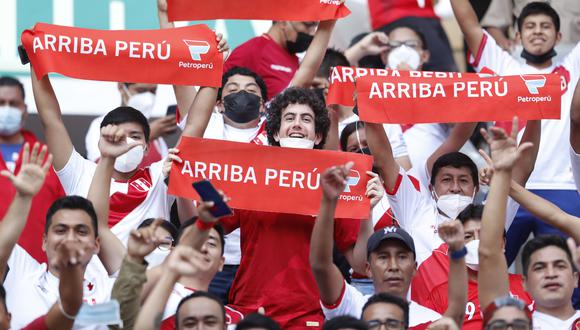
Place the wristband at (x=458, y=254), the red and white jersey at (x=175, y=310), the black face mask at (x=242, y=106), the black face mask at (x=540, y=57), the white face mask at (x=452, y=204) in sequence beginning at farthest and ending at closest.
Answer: the black face mask at (x=540, y=57) < the black face mask at (x=242, y=106) < the white face mask at (x=452, y=204) < the red and white jersey at (x=175, y=310) < the wristband at (x=458, y=254)

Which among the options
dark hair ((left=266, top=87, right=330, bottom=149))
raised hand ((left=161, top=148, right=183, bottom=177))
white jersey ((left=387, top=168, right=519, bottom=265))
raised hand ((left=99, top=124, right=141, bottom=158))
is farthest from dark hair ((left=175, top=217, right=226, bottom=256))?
white jersey ((left=387, top=168, right=519, bottom=265))

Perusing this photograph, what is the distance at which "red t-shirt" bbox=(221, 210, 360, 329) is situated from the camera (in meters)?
8.00

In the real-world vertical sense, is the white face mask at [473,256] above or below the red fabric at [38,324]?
above

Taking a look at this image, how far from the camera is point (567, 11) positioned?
11.6 m

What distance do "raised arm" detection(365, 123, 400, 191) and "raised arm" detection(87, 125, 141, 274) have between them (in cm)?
150

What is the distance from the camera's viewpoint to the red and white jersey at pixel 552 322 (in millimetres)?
7840

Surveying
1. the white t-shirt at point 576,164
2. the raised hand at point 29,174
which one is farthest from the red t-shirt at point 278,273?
the white t-shirt at point 576,164

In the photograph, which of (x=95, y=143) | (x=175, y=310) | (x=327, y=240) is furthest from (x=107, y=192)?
(x=95, y=143)

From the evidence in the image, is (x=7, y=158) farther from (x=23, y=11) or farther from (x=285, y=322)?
(x=285, y=322)

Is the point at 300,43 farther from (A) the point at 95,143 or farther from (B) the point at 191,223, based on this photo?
(B) the point at 191,223

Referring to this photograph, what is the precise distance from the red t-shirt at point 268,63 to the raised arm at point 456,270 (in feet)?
11.1

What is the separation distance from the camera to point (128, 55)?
8.77 m

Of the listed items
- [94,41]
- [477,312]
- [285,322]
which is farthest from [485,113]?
[94,41]

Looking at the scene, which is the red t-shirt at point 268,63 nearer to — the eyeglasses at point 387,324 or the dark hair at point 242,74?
the dark hair at point 242,74
